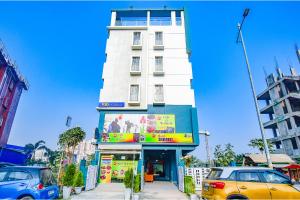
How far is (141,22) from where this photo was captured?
22.5 m

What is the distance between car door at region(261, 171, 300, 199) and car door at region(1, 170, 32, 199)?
941cm

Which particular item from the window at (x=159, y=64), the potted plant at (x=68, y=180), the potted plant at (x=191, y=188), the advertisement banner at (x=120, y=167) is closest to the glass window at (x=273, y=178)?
the potted plant at (x=191, y=188)

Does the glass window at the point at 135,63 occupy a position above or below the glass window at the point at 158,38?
below

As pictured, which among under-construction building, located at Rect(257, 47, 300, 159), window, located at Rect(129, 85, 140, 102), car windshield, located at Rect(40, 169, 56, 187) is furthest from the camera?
under-construction building, located at Rect(257, 47, 300, 159)

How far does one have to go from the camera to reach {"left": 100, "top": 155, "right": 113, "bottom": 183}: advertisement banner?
47.7 feet

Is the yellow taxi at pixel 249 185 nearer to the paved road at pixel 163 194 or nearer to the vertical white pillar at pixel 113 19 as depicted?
the paved road at pixel 163 194

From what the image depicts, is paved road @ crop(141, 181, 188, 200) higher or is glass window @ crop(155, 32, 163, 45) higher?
glass window @ crop(155, 32, 163, 45)

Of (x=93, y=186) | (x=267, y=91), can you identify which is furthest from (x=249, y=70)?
(x=267, y=91)

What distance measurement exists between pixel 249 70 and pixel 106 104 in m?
12.9

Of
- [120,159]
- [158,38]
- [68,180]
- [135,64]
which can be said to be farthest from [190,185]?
[158,38]

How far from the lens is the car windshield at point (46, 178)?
22.9 ft

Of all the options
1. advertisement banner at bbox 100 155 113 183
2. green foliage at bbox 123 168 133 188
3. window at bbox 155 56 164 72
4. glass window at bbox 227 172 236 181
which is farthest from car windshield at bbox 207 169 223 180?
window at bbox 155 56 164 72

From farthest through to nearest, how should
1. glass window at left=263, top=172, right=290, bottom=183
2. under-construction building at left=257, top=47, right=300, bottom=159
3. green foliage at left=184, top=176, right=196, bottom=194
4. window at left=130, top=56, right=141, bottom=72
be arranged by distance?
1. under-construction building at left=257, top=47, right=300, bottom=159
2. window at left=130, top=56, right=141, bottom=72
3. green foliage at left=184, top=176, right=196, bottom=194
4. glass window at left=263, top=172, right=290, bottom=183

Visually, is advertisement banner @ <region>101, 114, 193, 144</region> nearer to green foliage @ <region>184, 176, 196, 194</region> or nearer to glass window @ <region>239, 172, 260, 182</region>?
green foliage @ <region>184, 176, 196, 194</region>
